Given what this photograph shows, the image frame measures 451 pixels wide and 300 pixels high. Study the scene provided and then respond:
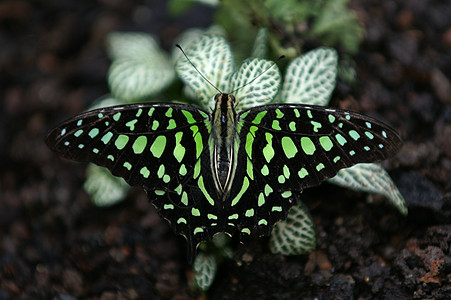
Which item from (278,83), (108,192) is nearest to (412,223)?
(278,83)

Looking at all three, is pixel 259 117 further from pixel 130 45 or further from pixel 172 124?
pixel 130 45

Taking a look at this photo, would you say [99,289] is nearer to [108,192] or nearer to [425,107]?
[108,192]

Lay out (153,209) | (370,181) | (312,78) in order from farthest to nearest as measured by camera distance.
A: (153,209) < (312,78) < (370,181)

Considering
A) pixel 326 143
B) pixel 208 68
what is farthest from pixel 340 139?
pixel 208 68

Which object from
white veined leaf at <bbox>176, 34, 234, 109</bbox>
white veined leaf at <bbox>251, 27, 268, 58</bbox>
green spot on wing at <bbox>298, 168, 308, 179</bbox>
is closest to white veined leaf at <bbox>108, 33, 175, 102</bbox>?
white veined leaf at <bbox>176, 34, 234, 109</bbox>

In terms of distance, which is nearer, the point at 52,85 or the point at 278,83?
the point at 278,83

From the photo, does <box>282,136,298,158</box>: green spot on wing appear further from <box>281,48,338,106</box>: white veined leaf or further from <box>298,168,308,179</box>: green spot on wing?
<box>281,48,338,106</box>: white veined leaf
